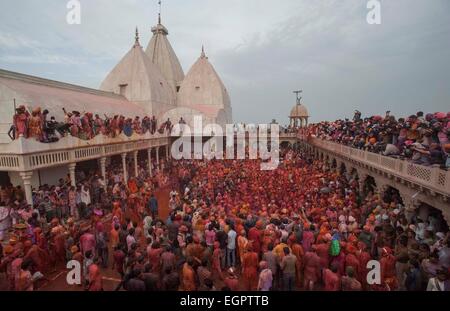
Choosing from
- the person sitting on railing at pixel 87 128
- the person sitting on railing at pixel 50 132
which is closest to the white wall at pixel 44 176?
the person sitting on railing at pixel 87 128

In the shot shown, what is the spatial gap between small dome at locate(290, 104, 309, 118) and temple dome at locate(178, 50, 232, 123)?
17182 millimetres

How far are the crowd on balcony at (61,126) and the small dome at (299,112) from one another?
34588 millimetres

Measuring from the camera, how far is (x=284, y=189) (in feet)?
47.6

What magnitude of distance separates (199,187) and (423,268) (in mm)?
11048

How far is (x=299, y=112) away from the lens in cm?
4769

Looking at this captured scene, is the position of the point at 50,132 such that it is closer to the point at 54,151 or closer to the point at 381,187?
the point at 54,151

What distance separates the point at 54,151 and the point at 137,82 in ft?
68.3

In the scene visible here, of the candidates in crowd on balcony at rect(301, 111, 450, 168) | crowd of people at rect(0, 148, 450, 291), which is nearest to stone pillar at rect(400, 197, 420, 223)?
crowd of people at rect(0, 148, 450, 291)

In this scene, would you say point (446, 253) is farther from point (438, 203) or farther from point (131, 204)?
point (131, 204)

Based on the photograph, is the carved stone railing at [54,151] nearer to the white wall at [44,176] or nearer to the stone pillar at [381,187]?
the white wall at [44,176]

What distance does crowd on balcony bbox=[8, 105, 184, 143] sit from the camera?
32.6 ft

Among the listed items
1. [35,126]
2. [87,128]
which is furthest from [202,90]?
[35,126]

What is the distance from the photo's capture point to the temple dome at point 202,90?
36.2 m
